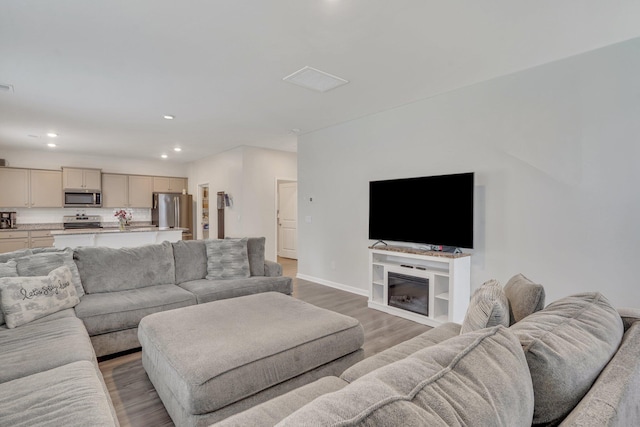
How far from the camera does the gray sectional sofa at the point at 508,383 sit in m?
0.61

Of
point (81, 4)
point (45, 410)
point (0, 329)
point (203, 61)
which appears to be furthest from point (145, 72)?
point (45, 410)

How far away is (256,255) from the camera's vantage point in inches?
161

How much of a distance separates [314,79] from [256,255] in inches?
86.6

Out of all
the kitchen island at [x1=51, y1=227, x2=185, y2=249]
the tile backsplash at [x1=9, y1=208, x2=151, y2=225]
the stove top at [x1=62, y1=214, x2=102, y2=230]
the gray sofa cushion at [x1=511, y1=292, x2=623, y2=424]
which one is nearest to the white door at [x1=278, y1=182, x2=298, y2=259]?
the kitchen island at [x1=51, y1=227, x2=185, y2=249]

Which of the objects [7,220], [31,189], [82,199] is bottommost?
[7,220]

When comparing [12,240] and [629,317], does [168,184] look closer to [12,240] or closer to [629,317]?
[12,240]

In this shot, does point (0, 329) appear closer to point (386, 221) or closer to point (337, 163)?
point (386, 221)

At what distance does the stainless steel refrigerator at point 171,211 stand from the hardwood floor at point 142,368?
5074mm

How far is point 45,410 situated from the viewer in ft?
4.25

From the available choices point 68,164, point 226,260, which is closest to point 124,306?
point 226,260

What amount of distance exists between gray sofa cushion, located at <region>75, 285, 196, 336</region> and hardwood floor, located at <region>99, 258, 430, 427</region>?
0.32m

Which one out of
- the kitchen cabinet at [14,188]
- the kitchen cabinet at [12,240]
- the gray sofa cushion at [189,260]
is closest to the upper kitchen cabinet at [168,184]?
the kitchen cabinet at [14,188]

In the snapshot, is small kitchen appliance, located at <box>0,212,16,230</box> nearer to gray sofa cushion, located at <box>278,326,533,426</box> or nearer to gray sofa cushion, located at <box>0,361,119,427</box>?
gray sofa cushion, located at <box>0,361,119,427</box>

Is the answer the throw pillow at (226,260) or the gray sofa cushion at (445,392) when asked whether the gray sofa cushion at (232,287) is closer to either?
the throw pillow at (226,260)
